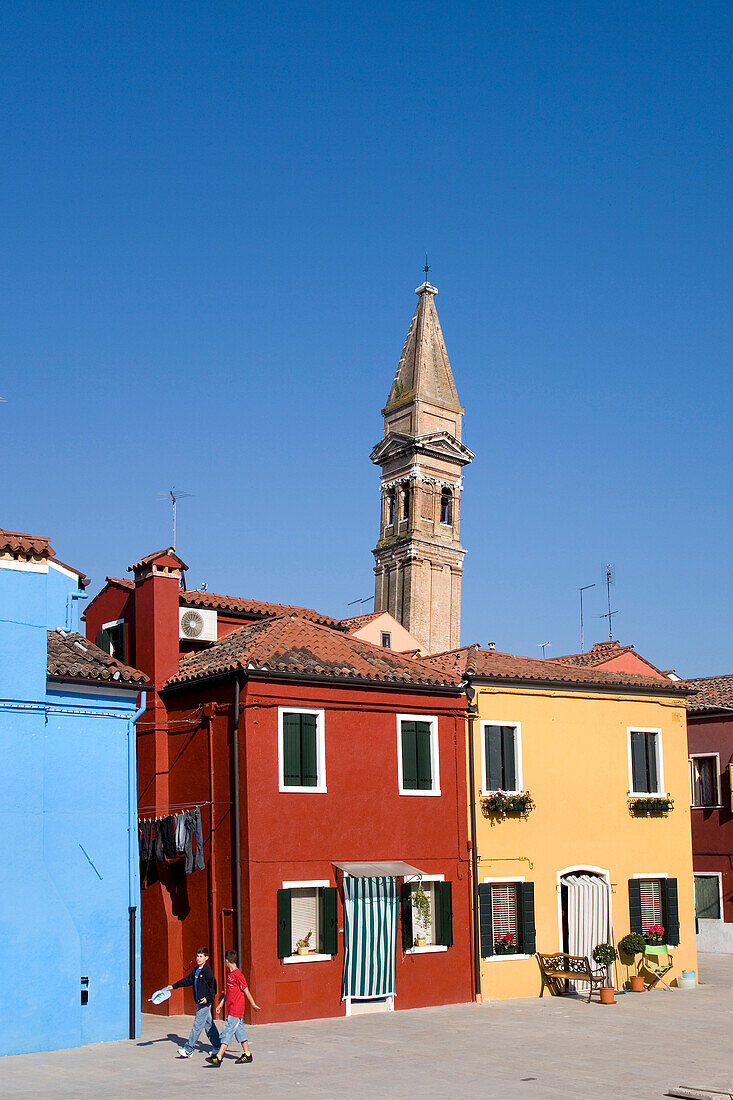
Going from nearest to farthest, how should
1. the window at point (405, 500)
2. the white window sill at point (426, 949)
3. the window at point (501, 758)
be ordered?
the white window sill at point (426, 949) → the window at point (501, 758) → the window at point (405, 500)

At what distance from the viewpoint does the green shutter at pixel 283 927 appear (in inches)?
848

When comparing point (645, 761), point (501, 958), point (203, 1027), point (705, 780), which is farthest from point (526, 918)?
point (705, 780)

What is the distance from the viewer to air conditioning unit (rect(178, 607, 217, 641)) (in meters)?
25.8

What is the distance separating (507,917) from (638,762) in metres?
5.07

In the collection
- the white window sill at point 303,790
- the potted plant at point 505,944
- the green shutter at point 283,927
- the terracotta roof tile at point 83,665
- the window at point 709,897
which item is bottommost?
the window at point 709,897

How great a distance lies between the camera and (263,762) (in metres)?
22.2

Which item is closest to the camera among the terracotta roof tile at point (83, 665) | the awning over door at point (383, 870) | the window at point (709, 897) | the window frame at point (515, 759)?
the terracotta roof tile at point (83, 665)

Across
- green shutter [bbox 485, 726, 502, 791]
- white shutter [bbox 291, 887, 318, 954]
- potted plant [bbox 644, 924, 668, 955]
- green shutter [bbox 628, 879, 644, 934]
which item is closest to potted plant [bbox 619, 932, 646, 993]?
potted plant [bbox 644, 924, 668, 955]

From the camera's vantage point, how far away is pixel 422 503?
219ft

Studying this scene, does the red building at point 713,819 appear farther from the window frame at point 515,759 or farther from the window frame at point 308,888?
the window frame at point 308,888

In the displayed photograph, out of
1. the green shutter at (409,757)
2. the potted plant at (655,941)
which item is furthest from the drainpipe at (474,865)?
the potted plant at (655,941)

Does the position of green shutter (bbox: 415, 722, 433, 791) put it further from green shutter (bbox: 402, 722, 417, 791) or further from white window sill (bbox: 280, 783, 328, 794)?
white window sill (bbox: 280, 783, 328, 794)

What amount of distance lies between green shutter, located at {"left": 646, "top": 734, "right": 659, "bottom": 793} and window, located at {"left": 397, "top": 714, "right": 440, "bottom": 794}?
20.0 ft

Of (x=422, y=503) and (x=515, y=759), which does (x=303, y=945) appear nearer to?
(x=515, y=759)
